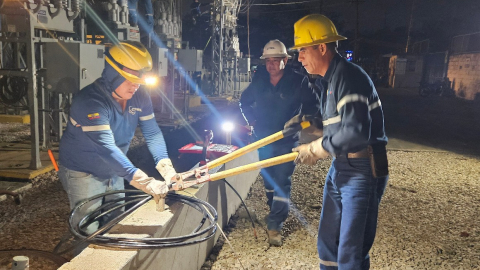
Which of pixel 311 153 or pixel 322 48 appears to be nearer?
pixel 311 153

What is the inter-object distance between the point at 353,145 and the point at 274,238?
88.1 inches

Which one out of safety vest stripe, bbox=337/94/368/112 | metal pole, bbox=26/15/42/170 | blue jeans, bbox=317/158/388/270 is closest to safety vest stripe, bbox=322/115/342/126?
safety vest stripe, bbox=337/94/368/112

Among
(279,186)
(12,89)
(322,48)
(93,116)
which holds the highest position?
(322,48)

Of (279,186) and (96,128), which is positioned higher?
(96,128)

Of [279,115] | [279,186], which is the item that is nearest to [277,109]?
[279,115]

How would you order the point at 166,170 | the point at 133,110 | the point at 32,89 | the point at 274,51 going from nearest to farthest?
1. the point at 166,170
2. the point at 133,110
3. the point at 274,51
4. the point at 32,89

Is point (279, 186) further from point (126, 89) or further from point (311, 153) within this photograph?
point (126, 89)

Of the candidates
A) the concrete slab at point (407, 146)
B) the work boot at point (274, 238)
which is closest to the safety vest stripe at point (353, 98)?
the work boot at point (274, 238)

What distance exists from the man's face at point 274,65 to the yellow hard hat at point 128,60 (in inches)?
82.9

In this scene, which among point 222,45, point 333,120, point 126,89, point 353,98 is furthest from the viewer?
point 222,45

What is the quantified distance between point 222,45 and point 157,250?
70.1ft

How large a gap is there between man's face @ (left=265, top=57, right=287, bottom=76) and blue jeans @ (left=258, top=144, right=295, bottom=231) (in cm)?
92

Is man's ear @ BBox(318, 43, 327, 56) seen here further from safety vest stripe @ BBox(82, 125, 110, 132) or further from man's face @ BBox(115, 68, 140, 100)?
safety vest stripe @ BBox(82, 125, 110, 132)

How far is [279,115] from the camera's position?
4.91 meters
